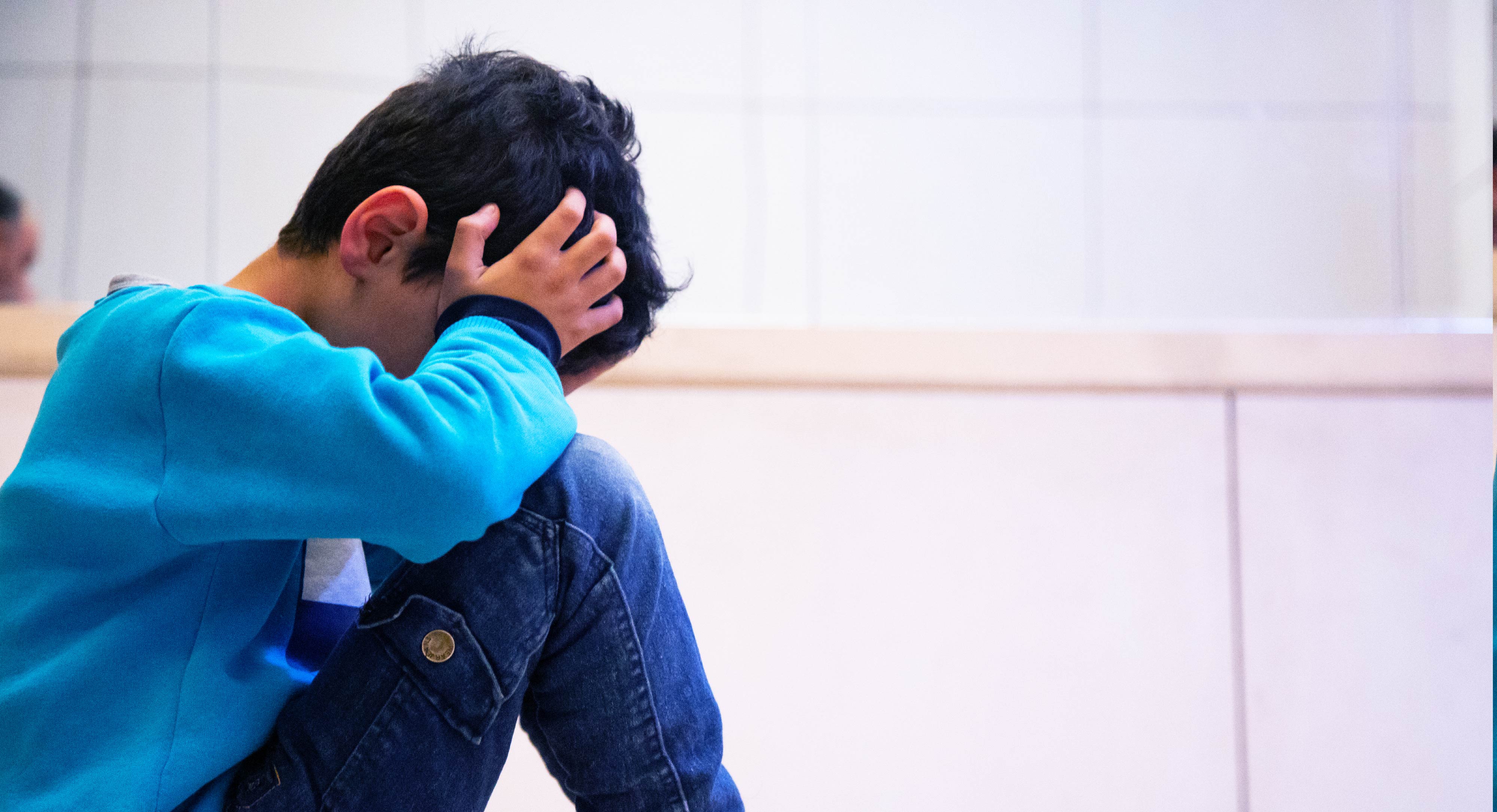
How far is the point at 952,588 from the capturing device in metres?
0.97

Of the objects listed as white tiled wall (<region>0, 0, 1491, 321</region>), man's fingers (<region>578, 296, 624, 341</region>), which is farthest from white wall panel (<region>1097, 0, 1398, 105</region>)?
man's fingers (<region>578, 296, 624, 341</region>)

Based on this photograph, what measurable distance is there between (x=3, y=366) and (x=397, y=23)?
60 centimetres

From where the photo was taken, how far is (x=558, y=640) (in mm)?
507

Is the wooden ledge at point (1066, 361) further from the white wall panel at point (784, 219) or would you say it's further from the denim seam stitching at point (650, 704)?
the denim seam stitching at point (650, 704)

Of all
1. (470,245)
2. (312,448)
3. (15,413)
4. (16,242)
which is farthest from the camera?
(16,242)

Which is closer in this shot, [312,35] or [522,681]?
[522,681]

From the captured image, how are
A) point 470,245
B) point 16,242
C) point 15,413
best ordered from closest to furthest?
point 470,245, point 15,413, point 16,242

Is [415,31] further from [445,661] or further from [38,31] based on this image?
[445,661]

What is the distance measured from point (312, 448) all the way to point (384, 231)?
0.57ft

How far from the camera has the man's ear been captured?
22.4 inches

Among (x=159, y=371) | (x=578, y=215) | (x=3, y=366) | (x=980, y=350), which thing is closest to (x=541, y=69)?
(x=578, y=215)

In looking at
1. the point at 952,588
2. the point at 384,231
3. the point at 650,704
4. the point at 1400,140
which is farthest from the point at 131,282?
the point at 1400,140

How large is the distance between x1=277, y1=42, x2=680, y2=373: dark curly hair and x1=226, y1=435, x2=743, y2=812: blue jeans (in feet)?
0.45

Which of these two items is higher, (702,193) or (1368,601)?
(702,193)
